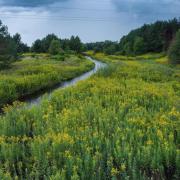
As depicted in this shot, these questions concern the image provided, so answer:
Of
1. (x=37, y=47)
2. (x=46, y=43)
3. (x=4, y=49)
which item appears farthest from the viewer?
(x=37, y=47)

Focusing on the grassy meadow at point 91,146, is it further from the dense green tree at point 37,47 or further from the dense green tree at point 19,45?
the dense green tree at point 37,47

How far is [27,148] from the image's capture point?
10453 mm

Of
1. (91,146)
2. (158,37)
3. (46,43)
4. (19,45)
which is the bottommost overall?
(91,146)

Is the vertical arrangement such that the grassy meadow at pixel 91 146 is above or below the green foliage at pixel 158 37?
below

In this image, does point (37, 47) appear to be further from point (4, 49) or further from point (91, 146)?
point (91, 146)

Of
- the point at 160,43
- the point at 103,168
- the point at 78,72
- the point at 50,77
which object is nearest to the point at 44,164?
the point at 103,168

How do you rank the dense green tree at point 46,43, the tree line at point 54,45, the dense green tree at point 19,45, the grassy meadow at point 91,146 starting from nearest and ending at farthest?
the grassy meadow at point 91,146 < the tree line at point 54,45 < the dense green tree at point 19,45 < the dense green tree at point 46,43

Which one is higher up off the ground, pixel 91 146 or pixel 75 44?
pixel 75 44

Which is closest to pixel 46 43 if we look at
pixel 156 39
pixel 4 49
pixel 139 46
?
pixel 139 46

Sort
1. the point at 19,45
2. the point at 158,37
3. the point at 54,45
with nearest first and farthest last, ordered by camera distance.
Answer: the point at 54,45
the point at 158,37
the point at 19,45

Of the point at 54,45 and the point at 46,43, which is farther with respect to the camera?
the point at 46,43

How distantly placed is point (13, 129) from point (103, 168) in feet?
15.3

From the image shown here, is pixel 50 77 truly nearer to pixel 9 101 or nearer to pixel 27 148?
pixel 9 101

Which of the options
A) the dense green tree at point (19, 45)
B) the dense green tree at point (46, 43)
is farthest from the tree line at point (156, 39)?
the dense green tree at point (19, 45)
